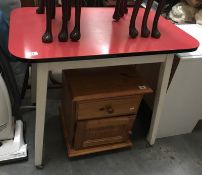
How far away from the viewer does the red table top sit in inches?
42.0

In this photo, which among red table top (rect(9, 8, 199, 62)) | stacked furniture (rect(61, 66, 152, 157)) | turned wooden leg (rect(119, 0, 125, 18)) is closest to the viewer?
red table top (rect(9, 8, 199, 62))

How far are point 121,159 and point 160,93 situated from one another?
452 mm

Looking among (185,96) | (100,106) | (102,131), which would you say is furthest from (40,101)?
(185,96)

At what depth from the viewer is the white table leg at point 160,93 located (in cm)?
131

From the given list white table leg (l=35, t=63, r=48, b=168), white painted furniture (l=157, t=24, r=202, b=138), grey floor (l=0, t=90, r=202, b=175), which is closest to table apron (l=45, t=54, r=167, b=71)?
white table leg (l=35, t=63, r=48, b=168)

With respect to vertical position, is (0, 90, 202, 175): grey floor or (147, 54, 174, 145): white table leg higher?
(147, 54, 174, 145): white table leg

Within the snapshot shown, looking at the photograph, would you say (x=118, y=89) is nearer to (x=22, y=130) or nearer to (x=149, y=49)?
(x=149, y=49)

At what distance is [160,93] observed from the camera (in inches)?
55.4

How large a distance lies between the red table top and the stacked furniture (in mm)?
239

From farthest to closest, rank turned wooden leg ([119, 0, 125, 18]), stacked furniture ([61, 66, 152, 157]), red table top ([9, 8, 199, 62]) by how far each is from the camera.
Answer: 1. turned wooden leg ([119, 0, 125, 18])
2. stacked furniture ([61, 66, 152, 157])
3. red table top ([9, 8, 199, 62])

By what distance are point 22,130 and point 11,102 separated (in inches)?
7.1

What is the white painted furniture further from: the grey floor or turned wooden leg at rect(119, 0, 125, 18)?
turned wooden leg at rect(119, 0, 125, 18)

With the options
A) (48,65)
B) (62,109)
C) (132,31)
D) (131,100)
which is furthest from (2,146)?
(132,31)

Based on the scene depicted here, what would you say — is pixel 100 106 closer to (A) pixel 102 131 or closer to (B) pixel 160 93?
(A) pixel 102 131
